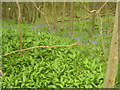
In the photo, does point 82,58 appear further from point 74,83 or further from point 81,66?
point 74,83

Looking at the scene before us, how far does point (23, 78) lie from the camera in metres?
4.37

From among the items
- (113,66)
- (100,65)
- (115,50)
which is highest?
(115,50)

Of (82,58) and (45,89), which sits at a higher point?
(82,58)

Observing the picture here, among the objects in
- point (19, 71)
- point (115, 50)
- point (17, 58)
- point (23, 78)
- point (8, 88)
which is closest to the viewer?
point (115, 50)

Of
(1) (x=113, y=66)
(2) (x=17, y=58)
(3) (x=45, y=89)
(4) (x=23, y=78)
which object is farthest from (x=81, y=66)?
(1) (x=113, y=66)

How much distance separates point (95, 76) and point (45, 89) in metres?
1.68

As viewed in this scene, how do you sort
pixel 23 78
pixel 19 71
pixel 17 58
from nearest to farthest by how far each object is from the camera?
pixel 23 78 → pixel 19 71 → pixel 17 58

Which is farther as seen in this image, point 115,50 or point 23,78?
point 23,78

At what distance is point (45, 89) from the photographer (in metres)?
4.13

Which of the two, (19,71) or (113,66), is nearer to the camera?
(113,66)

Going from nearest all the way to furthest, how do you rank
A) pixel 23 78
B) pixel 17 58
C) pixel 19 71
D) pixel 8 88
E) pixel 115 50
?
pixel 115 50 < pixel 8 88 < pixel 23 78 < pixel 19 71 < pixel 17 58

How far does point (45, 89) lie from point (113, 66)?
3419 millimetres

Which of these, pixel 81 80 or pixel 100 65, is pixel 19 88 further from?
pixel 100 65

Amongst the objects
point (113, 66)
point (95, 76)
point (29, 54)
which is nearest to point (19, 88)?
point (29, 54)
